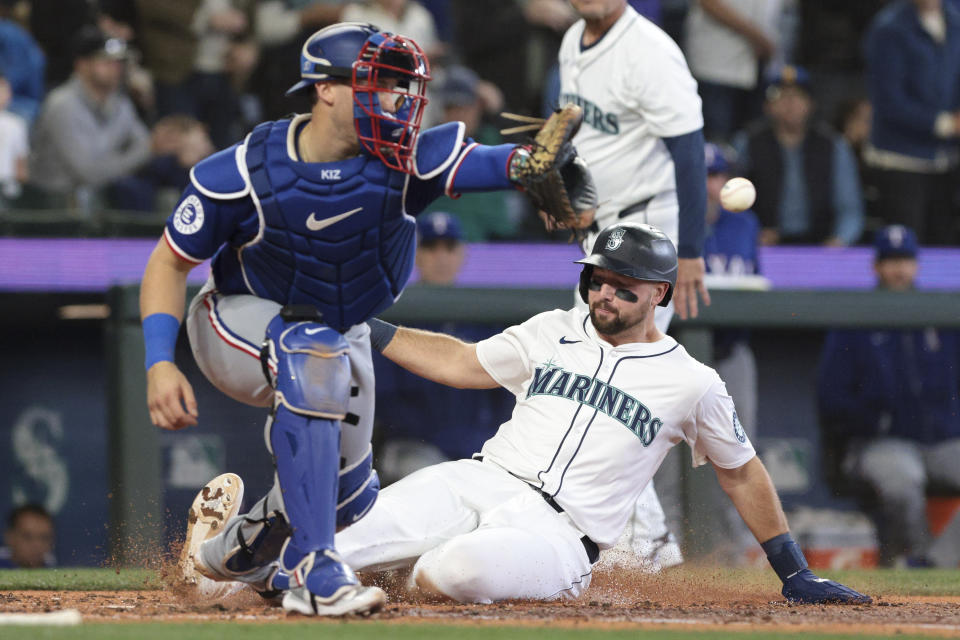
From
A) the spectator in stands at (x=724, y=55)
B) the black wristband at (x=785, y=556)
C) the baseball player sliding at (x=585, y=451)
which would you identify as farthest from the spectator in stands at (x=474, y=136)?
the black wristband at (x=785, y=556)

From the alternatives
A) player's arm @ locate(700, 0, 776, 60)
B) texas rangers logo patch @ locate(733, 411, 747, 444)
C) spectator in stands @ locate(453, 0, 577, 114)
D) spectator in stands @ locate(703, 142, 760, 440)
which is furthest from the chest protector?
player's arm @ locate(700, 0, 776, 60)

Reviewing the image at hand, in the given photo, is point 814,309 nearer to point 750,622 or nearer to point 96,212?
point 750,622

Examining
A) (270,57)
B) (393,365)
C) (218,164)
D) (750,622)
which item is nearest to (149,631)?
(218,164)

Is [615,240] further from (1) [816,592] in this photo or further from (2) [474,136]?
(2) [474,136]

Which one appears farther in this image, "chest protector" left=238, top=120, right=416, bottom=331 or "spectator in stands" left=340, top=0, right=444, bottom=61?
"spectator in stands" left=340, top=0, right=444, bottom=61

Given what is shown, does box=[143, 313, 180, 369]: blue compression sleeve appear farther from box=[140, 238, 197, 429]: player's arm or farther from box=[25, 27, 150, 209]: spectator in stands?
box=[25, 27, 150, 209]: spectator in stands

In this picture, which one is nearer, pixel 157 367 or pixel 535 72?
pixel 157 367

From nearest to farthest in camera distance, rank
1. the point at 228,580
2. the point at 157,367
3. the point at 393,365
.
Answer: the point at 157,367, the point at 228,580, the point at 393,365
